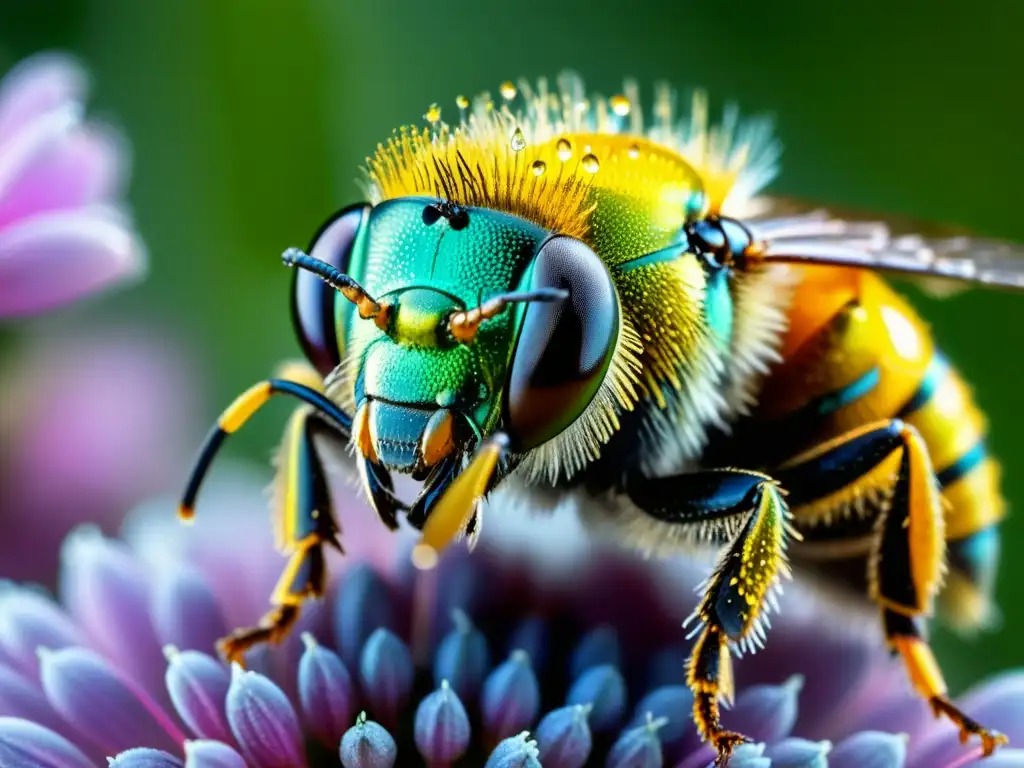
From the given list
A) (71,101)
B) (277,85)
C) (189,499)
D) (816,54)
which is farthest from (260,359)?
(816,54)

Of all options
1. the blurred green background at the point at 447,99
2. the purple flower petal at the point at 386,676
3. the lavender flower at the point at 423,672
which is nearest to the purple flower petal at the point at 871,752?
the lavender flower at the point at 423,672

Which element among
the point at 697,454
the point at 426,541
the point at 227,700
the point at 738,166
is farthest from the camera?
the point at 738,166

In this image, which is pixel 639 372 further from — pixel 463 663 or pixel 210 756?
pixel 210 756

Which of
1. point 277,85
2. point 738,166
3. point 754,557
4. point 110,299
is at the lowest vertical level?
point 754,557

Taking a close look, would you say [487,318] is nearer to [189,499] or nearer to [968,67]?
[189,499]

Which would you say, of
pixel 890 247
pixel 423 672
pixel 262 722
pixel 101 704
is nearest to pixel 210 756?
pixel 262 722
